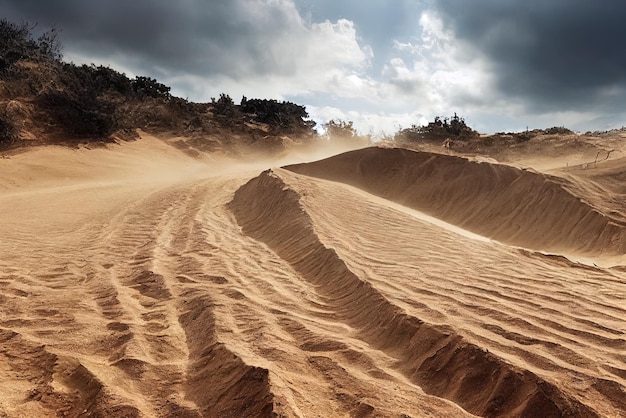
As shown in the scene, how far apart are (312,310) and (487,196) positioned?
22.8 ft

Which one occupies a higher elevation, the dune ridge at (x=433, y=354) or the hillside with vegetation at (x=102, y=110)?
the hillside with vegetation at (x=102, y=110)

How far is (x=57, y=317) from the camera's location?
3668mm

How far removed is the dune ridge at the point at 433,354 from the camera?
2.50m

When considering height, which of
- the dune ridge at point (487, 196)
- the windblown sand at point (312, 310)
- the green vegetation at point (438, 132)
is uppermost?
the green vegetation at point (438, 132)

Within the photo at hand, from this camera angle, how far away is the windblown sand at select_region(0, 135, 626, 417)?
258 cm

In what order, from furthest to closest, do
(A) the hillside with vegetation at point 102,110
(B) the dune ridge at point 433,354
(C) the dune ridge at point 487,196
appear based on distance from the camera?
(A) the hillside with vegetation at point 102,110 → (C) the dune ridge at point 487,196 → (B) the dune ridge at point 433,354

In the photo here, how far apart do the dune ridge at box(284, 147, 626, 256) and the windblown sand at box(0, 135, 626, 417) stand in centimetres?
5

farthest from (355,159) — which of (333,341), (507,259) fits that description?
(333,341)

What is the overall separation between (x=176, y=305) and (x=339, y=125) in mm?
22451

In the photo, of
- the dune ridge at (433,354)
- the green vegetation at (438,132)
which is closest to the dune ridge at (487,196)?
the dune ridge at (433,354)

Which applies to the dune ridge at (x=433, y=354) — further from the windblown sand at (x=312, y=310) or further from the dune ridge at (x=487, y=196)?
the dune ridge at (x=487, y=196)

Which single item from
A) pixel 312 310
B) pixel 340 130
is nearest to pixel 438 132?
pixel 340 130

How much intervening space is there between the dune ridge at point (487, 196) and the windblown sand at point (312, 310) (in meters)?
0.05

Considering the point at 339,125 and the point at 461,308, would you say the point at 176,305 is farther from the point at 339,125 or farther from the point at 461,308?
the point at 339,125
